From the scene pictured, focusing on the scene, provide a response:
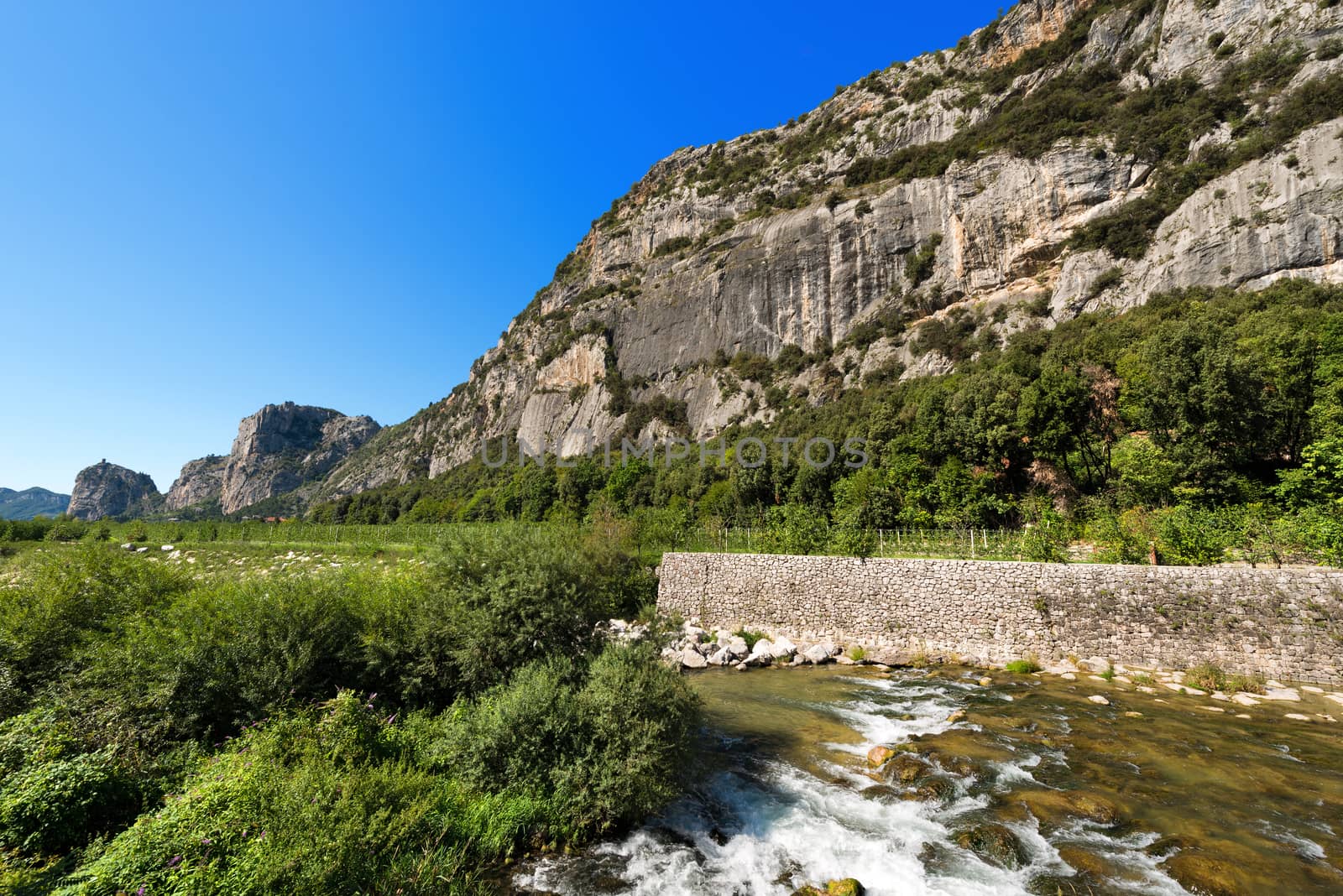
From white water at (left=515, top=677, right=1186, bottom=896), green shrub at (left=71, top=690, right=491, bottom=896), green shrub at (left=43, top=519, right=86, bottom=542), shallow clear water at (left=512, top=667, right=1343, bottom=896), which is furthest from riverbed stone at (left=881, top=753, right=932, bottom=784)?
green shrub at (left=43, top=519, right=86, bottom=542)

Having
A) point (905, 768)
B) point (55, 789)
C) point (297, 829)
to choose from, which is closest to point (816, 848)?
point (905, 768)

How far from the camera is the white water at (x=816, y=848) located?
6.47 metres

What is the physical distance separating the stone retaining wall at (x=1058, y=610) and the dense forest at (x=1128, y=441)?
2.58m

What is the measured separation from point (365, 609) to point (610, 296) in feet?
338

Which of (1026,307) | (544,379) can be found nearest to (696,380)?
(544,379)

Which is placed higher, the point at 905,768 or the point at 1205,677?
the point at 1205,677

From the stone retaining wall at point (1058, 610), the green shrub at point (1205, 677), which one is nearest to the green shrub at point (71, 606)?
the stone retaining wall at point (1058, 610)

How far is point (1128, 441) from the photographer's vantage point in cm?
2511

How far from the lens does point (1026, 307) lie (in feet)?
175

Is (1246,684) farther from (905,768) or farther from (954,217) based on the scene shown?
(954,217)

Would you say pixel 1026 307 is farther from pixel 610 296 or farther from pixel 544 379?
pixel 544 379

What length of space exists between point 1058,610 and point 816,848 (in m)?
12.9

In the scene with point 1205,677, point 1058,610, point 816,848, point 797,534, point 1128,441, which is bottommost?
point 816,848

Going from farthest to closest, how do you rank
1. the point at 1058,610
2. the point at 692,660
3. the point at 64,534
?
the point at 64,534
the point at 692,660
the point at 1058,610
